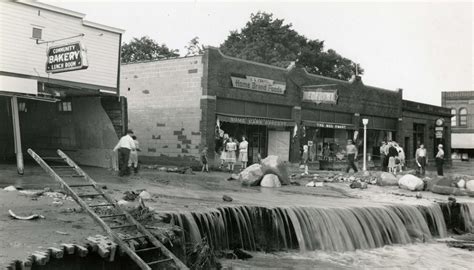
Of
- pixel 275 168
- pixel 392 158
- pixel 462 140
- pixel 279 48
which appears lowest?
pixel 275 168

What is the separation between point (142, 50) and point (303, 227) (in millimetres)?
40615

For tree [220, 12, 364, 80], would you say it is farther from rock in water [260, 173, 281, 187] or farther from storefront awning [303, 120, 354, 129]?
rock in water [260, 173, 281, 187]

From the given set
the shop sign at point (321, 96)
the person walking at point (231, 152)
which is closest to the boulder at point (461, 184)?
the person walking at point (231, 152)

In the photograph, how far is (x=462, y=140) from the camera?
5100 centimetres

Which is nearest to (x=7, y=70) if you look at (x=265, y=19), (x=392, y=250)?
(x=392, y=250)

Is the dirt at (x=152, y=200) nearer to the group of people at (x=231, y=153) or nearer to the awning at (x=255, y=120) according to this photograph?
the group of people at (x=231, y=153)

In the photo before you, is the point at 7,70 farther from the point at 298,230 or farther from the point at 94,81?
the point at 298,230

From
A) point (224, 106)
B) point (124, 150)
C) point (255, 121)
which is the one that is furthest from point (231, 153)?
point (124, 150)

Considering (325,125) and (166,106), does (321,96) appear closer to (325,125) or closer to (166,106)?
(325,125)

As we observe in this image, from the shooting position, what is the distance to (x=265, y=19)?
2050 inches

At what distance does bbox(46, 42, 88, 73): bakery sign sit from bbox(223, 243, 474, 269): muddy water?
8843 mm

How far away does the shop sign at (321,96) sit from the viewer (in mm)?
28047

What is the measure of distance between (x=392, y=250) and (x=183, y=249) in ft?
19.9

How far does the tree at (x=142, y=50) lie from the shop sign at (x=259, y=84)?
2340 centimetres
